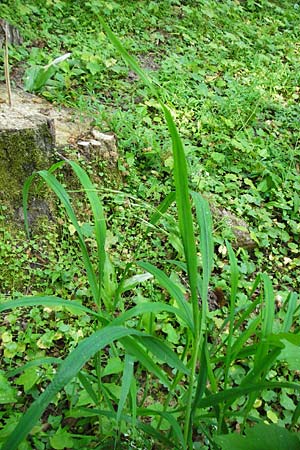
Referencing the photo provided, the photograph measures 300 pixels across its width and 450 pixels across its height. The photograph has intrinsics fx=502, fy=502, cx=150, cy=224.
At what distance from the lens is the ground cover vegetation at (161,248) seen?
1.27 metres

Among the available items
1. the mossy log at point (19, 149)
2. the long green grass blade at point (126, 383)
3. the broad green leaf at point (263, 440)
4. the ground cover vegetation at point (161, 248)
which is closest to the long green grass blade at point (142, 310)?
the ground cover vegetation at point (161, 248)

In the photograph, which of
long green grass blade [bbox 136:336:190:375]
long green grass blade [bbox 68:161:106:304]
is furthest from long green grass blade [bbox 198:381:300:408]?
long green grass blade [bbox 68:161:106:304]

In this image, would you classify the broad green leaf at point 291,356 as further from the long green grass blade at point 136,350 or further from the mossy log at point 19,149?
the mossy log at point 19,149

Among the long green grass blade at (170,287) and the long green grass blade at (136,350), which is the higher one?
the long green grass blade at (170,287)

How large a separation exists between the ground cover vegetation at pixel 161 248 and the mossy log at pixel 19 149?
10 centimetres

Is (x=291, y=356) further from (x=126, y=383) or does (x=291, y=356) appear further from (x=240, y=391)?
(x=126, y=383)

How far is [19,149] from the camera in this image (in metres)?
2.40

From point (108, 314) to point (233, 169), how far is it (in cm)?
203

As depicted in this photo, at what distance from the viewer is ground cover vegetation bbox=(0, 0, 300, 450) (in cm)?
127

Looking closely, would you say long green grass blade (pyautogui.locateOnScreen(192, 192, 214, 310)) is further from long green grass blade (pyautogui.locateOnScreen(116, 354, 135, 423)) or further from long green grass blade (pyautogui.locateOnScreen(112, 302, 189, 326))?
long green grass blade (pyautogui.locateOnScreen(116, 354, 135, 423))

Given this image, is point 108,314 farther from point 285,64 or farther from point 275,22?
point 275,22

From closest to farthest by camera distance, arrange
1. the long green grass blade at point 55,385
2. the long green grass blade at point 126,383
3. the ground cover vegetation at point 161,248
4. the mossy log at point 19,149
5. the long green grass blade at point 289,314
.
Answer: the long green grass blade at point 55,385 → the long green grass blade at point 126,383 → the ground cover vegetation at point 161,248 → the long green grass blade at point 289,314 → the mossy log at point 19,149

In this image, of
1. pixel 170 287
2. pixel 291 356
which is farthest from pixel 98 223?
pixel 291 356

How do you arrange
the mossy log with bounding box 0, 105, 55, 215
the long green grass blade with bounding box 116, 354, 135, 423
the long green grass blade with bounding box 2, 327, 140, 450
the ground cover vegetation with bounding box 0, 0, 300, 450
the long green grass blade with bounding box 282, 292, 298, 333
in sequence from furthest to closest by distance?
the mossy log with bounding box 0, 105, 55, 215
the long green grass blade with bounding box 282, 292, 298, 333
the ground cover vegetation with bounding box 0, 0, 300, 450
the long green grass blade with bounding box 116, 354, 135, 423
the long green grass blade with bounding box 2, 327, 140, 450
